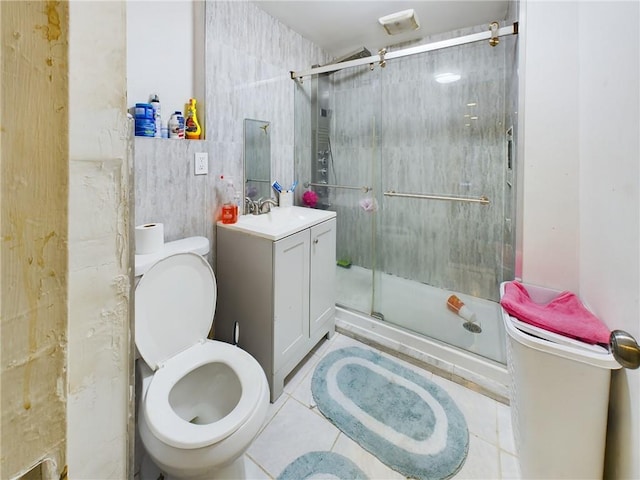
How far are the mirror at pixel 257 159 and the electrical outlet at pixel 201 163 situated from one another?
0.96 ft

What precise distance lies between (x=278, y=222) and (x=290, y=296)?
0.43 metres

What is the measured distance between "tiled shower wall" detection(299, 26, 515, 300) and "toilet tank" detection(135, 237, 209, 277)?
4.84ft

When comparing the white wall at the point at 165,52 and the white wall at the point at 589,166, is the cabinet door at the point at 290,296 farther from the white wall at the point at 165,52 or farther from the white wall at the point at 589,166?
the white wall at the point at 589,166

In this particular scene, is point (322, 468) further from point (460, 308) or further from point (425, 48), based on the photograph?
point (425, 48)

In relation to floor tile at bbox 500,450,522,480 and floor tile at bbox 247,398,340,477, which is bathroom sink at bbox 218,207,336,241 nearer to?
floor tile at bbox 247,398,340,477

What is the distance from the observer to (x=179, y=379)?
1.18 m

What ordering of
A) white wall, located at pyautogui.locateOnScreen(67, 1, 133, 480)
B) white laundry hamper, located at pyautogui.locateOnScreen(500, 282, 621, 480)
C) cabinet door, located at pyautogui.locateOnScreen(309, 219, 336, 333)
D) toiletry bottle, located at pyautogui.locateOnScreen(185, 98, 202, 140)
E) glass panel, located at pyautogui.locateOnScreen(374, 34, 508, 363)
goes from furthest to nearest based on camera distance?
glass panel, located at pyautogui.locateOnScreen(374, 34, 508, 363), cabinet door, located at pyautogui.locateOnScreen(309, 219, 336, 333), toiletry bottle, located at pyautogui.locateOnScreen(185, 98, 202, 140), white laundry hamper, located at pyautogui.locateOnScreen(500, 282, 621, 480), white wall, located at pyautogui.locateOnScreen(67, 1, 133, 480)

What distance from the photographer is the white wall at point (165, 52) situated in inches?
53.7

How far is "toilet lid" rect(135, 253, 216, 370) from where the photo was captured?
1186 mm

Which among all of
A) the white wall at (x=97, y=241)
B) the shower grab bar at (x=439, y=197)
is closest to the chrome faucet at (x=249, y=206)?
the shower grab bar at (x=439, y=197)

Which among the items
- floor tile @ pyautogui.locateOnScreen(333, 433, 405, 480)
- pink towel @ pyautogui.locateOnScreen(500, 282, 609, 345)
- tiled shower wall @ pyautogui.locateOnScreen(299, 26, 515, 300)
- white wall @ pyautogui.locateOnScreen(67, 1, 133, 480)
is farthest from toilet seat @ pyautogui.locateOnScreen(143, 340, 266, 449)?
tiled shower wall @ pyautogui.locateOnScreen(299, 26, 515, 300)

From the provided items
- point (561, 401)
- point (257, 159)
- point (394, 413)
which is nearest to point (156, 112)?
point (257, 159)

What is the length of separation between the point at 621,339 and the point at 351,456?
1.10 m

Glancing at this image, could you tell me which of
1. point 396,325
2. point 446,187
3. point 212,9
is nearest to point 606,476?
point 396,325
